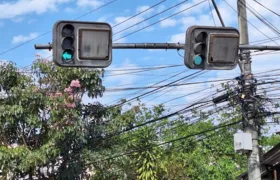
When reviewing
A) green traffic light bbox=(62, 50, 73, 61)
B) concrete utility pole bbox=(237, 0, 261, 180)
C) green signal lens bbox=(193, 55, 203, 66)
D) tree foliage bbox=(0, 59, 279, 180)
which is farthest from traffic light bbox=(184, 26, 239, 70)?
tree foliage bbox=(0, 59, 279, 180)

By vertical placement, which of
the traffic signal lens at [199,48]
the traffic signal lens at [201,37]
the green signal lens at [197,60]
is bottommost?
the green signal lens at [197,60]

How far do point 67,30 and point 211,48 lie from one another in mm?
1974

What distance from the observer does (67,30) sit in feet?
22.8

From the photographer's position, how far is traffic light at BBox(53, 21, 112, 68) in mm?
6941

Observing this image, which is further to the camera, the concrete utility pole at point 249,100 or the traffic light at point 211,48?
the concrete utility pole at point 249,100

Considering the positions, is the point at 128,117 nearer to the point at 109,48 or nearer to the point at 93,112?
the point at 93,112

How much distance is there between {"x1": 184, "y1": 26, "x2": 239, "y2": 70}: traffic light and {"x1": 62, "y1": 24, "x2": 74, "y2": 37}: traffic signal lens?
155 cm

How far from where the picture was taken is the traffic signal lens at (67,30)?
6926 millimetres

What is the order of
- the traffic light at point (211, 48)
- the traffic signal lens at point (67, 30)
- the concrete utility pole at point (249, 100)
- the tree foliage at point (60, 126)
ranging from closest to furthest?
the traffic signal lens at point (67, 30) → the traffic light at point (211, 48) → the concrete utility pole at point (249, 100) → the tree foliage at point (60, 126)

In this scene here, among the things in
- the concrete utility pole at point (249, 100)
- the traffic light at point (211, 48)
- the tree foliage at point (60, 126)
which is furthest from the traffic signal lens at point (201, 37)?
the tree foliage at point (60, 126)

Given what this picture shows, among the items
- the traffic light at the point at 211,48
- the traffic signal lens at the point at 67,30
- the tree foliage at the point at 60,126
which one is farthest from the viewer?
the tree foliage at the point at 60,126

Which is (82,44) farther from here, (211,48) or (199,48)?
(211,48)

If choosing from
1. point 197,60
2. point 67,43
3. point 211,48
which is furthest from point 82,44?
point 211,48

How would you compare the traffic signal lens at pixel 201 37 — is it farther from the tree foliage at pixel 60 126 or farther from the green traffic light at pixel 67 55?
the tree foliage at pixel 60 126
